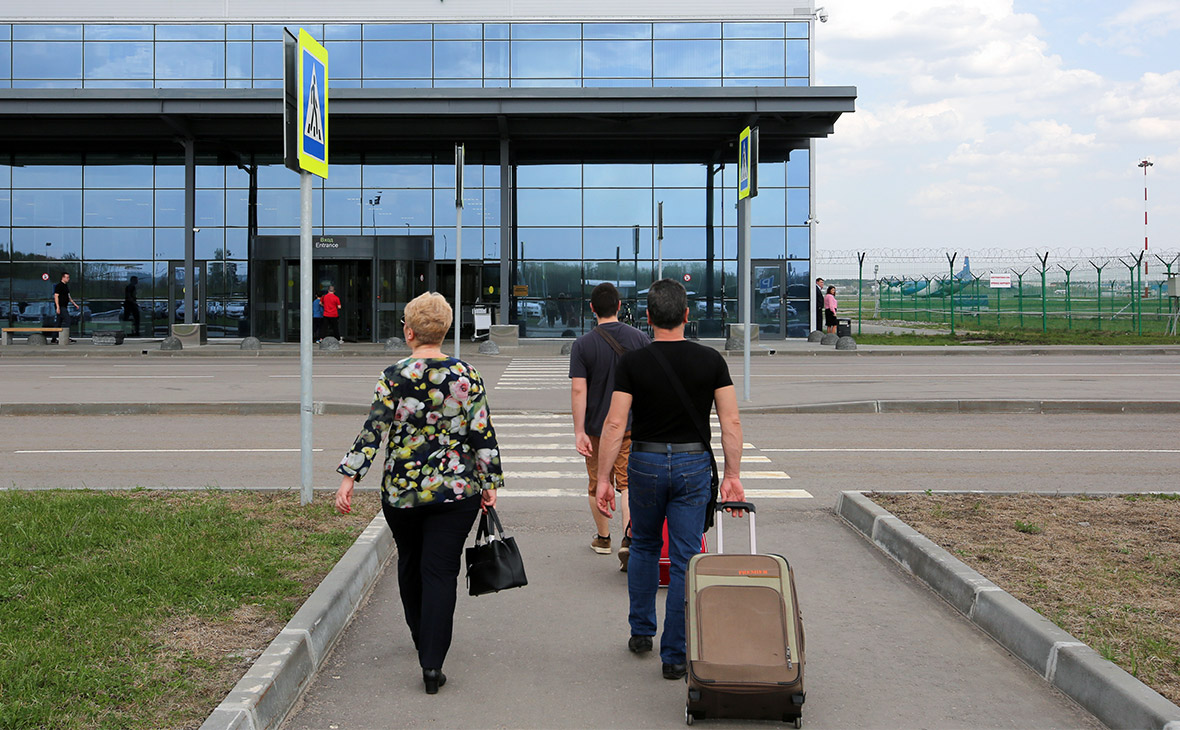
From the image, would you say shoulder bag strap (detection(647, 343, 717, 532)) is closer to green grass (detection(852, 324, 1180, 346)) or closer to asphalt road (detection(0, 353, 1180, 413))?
asphalt road (detection(0, 353, 1180, 413))

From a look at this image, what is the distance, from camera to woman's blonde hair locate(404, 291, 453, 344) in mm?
5098

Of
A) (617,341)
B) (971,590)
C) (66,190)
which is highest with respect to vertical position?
(66,190)

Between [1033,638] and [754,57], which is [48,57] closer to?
[754,57]

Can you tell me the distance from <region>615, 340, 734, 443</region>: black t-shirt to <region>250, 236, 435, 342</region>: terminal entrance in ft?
97.4

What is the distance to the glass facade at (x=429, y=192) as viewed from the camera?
121 ft

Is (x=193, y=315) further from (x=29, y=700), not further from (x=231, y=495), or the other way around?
(x=29, y=700)

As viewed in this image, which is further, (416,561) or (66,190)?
(66,190)

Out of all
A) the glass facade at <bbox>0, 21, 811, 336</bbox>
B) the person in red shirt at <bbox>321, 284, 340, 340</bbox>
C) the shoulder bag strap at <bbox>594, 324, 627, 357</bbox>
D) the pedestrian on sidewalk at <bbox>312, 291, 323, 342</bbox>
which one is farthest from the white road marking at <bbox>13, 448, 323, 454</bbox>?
the glass facade at <bbox>0, 21, 811, 336</bbox>

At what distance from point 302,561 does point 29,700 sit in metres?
2.49

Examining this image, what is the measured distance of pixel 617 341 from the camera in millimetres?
7020

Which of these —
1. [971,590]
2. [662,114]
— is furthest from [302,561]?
[662,114]

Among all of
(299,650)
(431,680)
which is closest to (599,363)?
(431,680)

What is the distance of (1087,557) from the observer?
682 cm

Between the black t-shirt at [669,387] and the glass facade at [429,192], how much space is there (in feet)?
104
